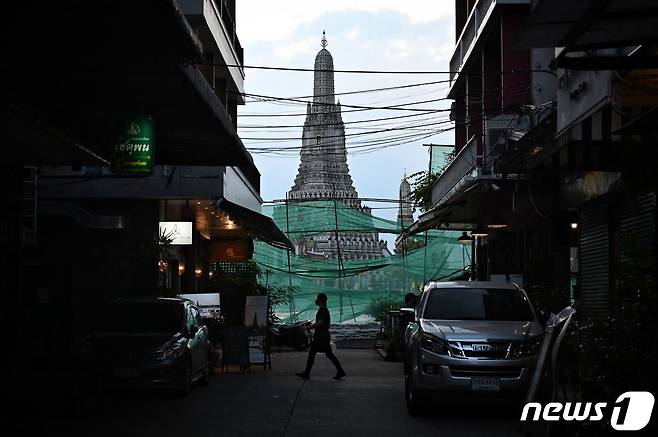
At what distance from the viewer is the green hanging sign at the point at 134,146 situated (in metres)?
18.7

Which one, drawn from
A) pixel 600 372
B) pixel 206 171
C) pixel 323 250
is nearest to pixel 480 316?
pixel 600 372

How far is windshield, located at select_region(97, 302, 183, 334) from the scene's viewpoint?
60.9 feet

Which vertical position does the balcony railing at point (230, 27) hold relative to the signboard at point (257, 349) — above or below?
above

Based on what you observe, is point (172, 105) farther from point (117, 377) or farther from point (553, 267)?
point (553, 267)

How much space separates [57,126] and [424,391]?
26.9ft

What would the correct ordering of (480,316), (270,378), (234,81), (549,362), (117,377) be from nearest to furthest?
(549,362), (480,316), (117,377), (270,378), (234,81)

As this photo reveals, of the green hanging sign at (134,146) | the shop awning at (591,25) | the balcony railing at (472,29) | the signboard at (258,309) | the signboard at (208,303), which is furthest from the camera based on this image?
the balcony railing at (472,29)

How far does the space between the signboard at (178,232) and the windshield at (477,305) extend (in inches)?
547

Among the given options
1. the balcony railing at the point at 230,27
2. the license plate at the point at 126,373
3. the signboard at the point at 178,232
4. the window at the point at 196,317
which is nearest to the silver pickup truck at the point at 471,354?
the license plate at the point at 126,373

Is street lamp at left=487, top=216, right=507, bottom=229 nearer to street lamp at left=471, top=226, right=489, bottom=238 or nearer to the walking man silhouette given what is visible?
street lamp at left=471, top=226, right=489, bottom=238

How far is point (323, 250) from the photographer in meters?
85.6

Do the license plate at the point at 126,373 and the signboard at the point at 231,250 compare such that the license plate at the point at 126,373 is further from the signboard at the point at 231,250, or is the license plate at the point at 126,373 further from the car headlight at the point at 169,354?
the signboard at the point at 231,250

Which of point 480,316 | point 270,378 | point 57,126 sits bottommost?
point 270,378

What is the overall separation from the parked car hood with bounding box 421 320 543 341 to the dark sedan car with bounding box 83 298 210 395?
14.6 feet
